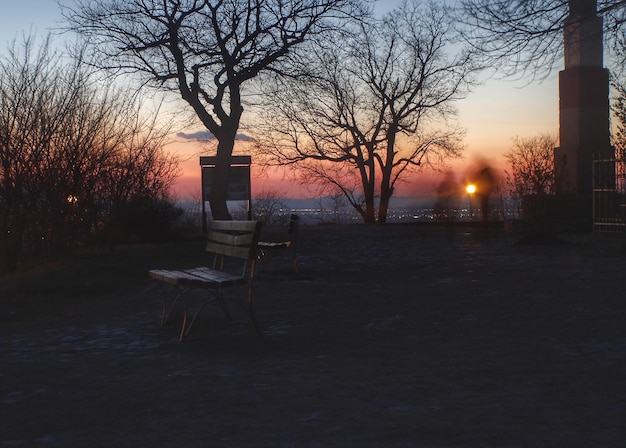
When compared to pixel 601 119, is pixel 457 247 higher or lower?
lower

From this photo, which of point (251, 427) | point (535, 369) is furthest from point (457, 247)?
point (251, 427)

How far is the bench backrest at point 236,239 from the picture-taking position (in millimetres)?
6707

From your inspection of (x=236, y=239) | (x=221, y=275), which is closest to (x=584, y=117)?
(x=236, y=239)

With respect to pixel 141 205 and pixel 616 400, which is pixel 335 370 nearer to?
pixel 616 400

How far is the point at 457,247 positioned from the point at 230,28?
923 centimetres

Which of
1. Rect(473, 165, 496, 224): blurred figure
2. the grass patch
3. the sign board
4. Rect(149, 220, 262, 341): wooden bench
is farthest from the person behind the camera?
Rect(473, 165, 496, 224): blurred figure

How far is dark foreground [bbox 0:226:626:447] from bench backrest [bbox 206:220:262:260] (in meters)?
0.72

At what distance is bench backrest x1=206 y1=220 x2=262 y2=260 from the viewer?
6.71 metres

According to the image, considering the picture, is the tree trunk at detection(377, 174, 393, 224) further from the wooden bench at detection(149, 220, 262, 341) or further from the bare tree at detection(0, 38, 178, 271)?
the wooden bench at detection(149, 220, 262, 341)

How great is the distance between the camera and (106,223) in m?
16.6

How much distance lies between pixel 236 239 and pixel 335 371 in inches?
89.8

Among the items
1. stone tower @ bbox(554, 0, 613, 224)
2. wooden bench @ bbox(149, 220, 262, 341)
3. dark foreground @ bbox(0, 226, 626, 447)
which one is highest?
stone tower @ bbox(554, 0, 613, 224)

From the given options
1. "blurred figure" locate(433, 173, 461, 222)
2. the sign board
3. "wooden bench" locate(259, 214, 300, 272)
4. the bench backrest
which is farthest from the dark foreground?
"blurred figure" locate(433, 173, 461, 222)

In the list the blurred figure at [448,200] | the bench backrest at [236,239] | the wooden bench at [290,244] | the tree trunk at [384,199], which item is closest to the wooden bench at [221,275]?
the bench backrest at [236,239]
